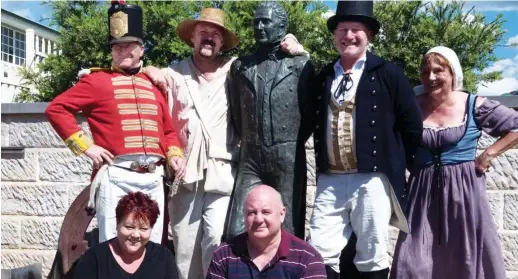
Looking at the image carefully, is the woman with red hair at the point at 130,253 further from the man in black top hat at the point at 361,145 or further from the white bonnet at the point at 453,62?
the white bonnet at the point at 453,62

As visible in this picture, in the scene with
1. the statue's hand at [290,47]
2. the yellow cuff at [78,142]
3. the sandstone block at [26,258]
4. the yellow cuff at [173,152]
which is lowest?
the sandstone block at [26,258]

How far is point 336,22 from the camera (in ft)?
13.0

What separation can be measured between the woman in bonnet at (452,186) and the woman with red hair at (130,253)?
4.70 ft

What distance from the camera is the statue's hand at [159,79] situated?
4.25 m

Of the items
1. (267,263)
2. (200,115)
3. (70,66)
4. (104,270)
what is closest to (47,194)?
(200,115)

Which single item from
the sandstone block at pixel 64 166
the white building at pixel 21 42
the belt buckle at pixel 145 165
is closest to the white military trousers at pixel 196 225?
the belt buckle at pixel 145 165

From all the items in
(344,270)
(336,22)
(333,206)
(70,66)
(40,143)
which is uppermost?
(70,66)

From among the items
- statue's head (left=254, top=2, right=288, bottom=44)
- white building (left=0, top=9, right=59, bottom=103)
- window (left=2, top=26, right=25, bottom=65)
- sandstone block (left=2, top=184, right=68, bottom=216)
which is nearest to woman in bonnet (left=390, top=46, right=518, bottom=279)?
statue's head (left=254, top=2, right=288, bottom=44)

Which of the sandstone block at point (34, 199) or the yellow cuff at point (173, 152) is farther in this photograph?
the sandstone block at point (34, 199)

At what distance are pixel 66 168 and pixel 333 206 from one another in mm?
2641

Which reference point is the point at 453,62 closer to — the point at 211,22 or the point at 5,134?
the point at 211,22

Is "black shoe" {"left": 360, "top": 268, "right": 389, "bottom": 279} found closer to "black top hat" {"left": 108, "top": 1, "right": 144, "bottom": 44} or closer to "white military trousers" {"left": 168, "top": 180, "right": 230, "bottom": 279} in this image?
"white military trousers" {"left": 168, "top": 180, "right": 230, "bottom": 279}

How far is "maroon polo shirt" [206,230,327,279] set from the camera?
3336 mm

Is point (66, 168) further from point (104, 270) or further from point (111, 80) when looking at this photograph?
point (104, 270)
